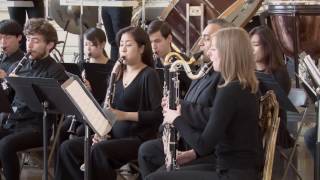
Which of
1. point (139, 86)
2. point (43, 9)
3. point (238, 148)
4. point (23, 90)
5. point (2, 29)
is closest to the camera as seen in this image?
point (238, 148)

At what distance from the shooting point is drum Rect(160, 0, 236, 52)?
21.3 feet

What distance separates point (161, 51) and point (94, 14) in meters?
2.11

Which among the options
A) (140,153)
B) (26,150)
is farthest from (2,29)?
(140,153)

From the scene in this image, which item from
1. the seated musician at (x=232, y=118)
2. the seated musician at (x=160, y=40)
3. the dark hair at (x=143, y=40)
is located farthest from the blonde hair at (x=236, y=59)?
the seated musician at (x=160, y=40)

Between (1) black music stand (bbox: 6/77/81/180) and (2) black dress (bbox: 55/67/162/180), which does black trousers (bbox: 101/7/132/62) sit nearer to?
(2) black dress (bbox: 55/67/162/180)

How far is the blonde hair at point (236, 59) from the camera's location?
3279 mm

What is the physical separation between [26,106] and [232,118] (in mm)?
1797

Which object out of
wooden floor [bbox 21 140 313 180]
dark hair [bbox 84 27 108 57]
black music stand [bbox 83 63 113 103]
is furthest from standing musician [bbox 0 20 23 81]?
wooden floor [bbox 21 140 313 180]

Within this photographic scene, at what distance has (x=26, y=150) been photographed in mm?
4512

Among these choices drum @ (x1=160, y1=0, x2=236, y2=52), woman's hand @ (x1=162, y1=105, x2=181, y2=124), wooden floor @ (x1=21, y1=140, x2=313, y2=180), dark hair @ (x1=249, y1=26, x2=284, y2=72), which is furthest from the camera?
drum @ (x1=160, y1=0, x2=236, y2=52)

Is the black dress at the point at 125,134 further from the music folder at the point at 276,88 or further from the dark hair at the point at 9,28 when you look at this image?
the dark hair at the point at 9,28

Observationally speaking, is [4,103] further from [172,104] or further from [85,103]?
[172,104]

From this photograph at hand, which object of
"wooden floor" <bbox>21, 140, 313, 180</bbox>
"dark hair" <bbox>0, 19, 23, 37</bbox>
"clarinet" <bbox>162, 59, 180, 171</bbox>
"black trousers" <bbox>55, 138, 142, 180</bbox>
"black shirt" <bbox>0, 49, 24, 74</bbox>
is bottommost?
"wooden floor" <bbox>21, 140, 313, 180</bbox>

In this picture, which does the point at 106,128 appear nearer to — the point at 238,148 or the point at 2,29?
the point at 238,148
